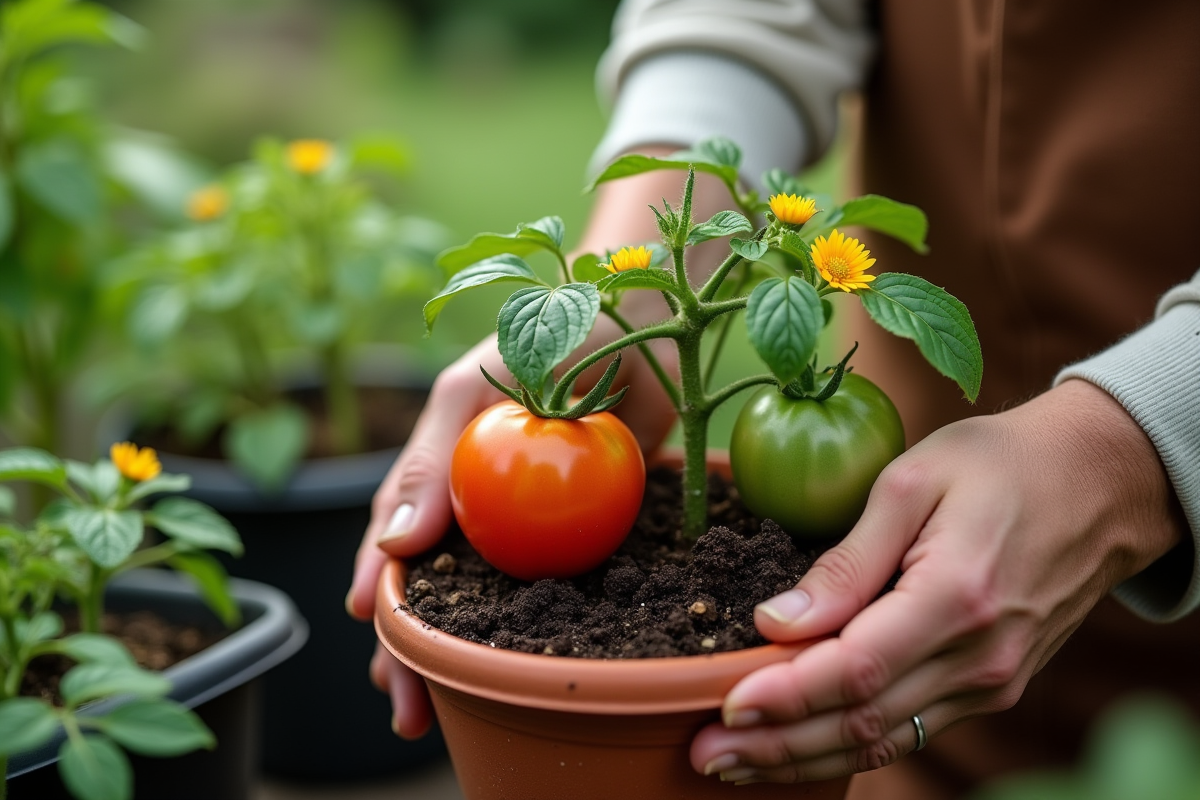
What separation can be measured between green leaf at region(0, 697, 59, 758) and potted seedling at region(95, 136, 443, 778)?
24.3 inches

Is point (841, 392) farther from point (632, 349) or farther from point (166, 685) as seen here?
point (166, 685)

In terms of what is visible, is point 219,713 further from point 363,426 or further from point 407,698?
point 363,426

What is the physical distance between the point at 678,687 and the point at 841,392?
23 cm

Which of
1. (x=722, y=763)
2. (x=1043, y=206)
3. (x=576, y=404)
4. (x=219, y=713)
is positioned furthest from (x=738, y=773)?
(x=1043, y=206)

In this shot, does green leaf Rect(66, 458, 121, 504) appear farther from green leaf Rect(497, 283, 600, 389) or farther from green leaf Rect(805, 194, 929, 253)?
green leaf Rect(805, 194, 929, 253)

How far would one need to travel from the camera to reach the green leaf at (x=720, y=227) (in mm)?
634

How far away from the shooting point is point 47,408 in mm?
1399

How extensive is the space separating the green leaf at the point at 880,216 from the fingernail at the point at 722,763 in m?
0.36

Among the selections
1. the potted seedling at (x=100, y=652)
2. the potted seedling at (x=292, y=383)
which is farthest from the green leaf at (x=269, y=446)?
the potted seedling at (x=100, y=652)

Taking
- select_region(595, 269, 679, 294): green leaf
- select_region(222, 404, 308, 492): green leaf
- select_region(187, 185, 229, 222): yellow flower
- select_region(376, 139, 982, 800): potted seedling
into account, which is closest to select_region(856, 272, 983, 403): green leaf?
select_region(376, 139, 982, 800): potted seedling

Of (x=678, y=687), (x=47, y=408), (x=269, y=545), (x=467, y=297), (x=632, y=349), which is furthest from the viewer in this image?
(x=467, y=297)

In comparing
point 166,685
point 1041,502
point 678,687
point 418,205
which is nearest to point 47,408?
point 166,685

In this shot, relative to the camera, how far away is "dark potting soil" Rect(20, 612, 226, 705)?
0.88m

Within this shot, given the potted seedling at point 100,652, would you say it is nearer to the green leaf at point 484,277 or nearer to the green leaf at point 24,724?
the green leaf at point 24,724
